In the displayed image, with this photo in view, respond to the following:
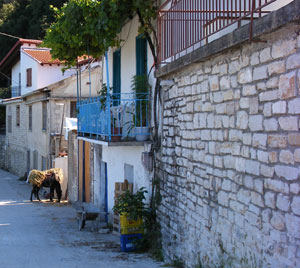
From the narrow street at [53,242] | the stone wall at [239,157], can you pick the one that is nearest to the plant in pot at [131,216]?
the narrow street at [53,242]

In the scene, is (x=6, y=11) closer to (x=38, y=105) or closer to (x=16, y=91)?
(x=16, y=91)

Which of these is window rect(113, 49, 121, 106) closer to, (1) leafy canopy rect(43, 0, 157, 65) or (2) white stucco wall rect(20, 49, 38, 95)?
(1) leafy canopy rect(43, 0, 157, 65)

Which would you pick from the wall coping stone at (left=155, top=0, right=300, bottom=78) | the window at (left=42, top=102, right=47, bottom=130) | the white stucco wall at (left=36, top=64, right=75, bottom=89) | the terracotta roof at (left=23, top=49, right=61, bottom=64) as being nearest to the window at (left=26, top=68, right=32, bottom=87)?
the terracotta roof at (left=23, top=49, right=61, bottom=64)

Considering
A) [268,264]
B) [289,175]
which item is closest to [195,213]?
[268,264]

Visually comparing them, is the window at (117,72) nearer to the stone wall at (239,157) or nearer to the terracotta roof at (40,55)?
the stone wall at (239,157)

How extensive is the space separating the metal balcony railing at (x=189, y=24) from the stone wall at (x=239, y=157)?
50 cm

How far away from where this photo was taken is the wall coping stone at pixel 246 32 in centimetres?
385

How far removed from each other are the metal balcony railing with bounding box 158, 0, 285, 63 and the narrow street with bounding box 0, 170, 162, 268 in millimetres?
3688

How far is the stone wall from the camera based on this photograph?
13.6 ft

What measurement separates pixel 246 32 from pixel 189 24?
2724 millimetres

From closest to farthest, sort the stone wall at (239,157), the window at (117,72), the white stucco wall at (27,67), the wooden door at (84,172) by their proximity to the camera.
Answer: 1. the stone wall at (239,157)
2. the window at (117,72)
3. the wooden door at (84,172)
4. the white stucco wall at (27,67)

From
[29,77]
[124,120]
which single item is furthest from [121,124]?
[29,77]

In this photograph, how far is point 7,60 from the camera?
110 feet

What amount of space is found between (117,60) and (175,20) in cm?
516
